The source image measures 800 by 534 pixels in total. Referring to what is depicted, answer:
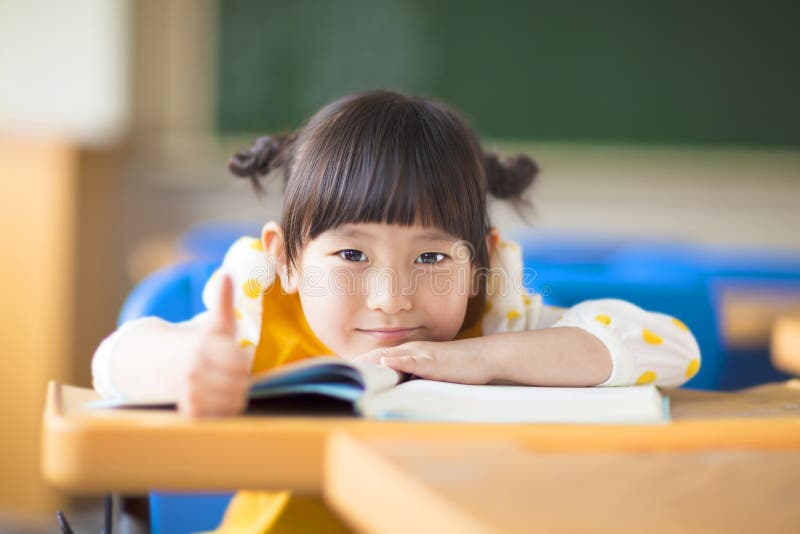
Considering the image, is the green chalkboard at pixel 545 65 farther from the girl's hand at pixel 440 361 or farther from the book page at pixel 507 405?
Answer: the book page at pixel 507 405

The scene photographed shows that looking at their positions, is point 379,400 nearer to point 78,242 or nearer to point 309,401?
point 309,401

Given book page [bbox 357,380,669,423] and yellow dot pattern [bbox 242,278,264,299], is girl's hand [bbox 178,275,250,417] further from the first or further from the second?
yellow dot pattern [bbox 242,278,264,299]

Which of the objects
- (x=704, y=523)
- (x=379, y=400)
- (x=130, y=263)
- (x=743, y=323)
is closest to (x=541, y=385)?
(x=379, y=400)

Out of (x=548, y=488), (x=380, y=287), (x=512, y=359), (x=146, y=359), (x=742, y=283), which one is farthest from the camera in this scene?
(x=742, y=283)

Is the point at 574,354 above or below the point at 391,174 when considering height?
below

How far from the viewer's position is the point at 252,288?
3.66 feet

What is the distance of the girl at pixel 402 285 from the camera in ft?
3.01

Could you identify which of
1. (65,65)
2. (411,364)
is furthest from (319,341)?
(65,65)

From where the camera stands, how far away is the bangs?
3.44 feet

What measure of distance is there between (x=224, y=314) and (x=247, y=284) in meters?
0.46

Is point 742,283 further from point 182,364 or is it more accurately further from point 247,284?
point 182,364

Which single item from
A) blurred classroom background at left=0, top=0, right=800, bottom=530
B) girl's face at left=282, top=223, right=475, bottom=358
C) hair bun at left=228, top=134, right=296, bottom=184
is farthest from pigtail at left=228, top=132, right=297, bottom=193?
blurred classroom background at left=0, top=0, right=800, bottom=530

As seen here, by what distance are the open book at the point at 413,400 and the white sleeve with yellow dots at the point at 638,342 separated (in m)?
0.15

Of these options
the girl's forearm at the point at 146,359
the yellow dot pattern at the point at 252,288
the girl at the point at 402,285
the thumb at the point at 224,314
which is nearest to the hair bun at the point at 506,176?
the girl at the point at 402,285
